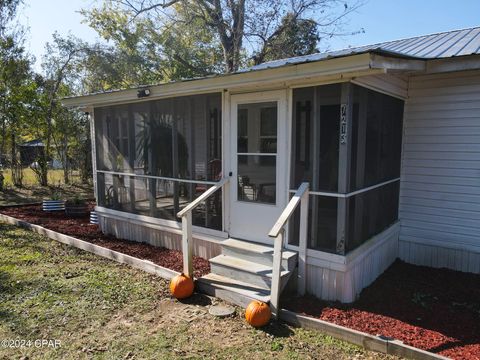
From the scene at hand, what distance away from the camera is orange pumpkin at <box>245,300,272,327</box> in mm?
3371

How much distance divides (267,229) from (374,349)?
188cm

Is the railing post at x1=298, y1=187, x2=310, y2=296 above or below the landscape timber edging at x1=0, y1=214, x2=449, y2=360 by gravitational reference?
above

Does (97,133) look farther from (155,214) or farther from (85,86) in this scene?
(85,86)

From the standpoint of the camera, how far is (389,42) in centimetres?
681

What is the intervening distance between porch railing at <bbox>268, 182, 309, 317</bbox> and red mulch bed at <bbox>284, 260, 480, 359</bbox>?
12.9 inches

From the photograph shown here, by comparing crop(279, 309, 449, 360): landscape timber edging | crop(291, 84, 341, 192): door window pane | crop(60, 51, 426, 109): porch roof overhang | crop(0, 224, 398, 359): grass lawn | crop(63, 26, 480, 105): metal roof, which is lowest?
crop(0, 224, 398, 359): grass lawn

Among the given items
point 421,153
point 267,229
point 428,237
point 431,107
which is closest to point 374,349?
point 267,229

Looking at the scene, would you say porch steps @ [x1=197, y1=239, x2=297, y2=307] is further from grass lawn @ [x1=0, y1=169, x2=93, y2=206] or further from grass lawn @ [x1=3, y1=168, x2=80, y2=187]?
grass lawn @ [x1=3, y1=168, x2=80, y2=187]

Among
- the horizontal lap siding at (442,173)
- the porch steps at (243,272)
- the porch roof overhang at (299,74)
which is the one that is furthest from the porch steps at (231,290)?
the horizontal lap siding at (442,173)

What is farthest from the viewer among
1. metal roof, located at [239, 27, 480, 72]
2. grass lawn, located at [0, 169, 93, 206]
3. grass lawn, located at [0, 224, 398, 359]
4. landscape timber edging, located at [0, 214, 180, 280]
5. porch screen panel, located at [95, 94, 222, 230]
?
grass lawn, located at [0, 169, 93, 206]

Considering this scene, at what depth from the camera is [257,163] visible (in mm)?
4484

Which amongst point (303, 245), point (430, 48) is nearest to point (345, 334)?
point (303, 245)

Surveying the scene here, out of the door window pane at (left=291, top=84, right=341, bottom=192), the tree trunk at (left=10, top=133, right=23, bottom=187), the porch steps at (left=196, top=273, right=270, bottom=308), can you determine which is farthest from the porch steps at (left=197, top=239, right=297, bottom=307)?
the tree trunk at (left=10, top=133, right=23, bottom=187)

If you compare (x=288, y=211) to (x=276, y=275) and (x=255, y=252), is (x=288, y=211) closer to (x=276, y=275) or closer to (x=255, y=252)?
(x=276, y=275)
